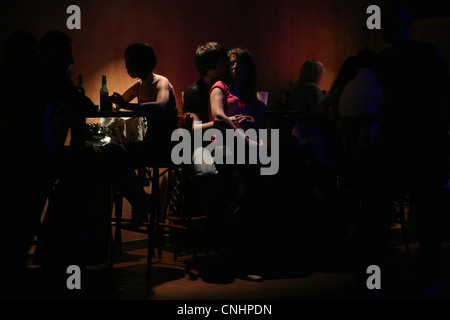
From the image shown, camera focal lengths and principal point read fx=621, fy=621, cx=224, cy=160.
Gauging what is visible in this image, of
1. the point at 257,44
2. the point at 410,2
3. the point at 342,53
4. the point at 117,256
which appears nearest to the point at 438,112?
the point at 117,256

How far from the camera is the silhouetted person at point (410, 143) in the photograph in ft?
11.7

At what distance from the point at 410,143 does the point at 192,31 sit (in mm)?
2936

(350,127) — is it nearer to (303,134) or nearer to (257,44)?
(303,134)

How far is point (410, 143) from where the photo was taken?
11.8 feet

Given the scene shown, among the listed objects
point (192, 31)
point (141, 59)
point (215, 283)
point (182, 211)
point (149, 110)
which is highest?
point (192, 31)

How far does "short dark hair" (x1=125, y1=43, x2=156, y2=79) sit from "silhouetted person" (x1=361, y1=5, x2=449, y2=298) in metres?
1.73

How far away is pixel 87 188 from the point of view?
3805 millimetres

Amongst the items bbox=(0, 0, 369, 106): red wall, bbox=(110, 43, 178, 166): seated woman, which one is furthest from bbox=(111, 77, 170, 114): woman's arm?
bbox=(0, 0, 369, 106): red wall

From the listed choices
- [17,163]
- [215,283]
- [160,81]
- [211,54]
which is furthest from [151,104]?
[215,283]

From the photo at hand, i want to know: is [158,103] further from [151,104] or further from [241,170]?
[241,170]

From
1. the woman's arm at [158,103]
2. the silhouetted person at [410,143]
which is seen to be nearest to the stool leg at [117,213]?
the woman's arm at [158,103]

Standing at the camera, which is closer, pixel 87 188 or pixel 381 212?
pixel 381 212
